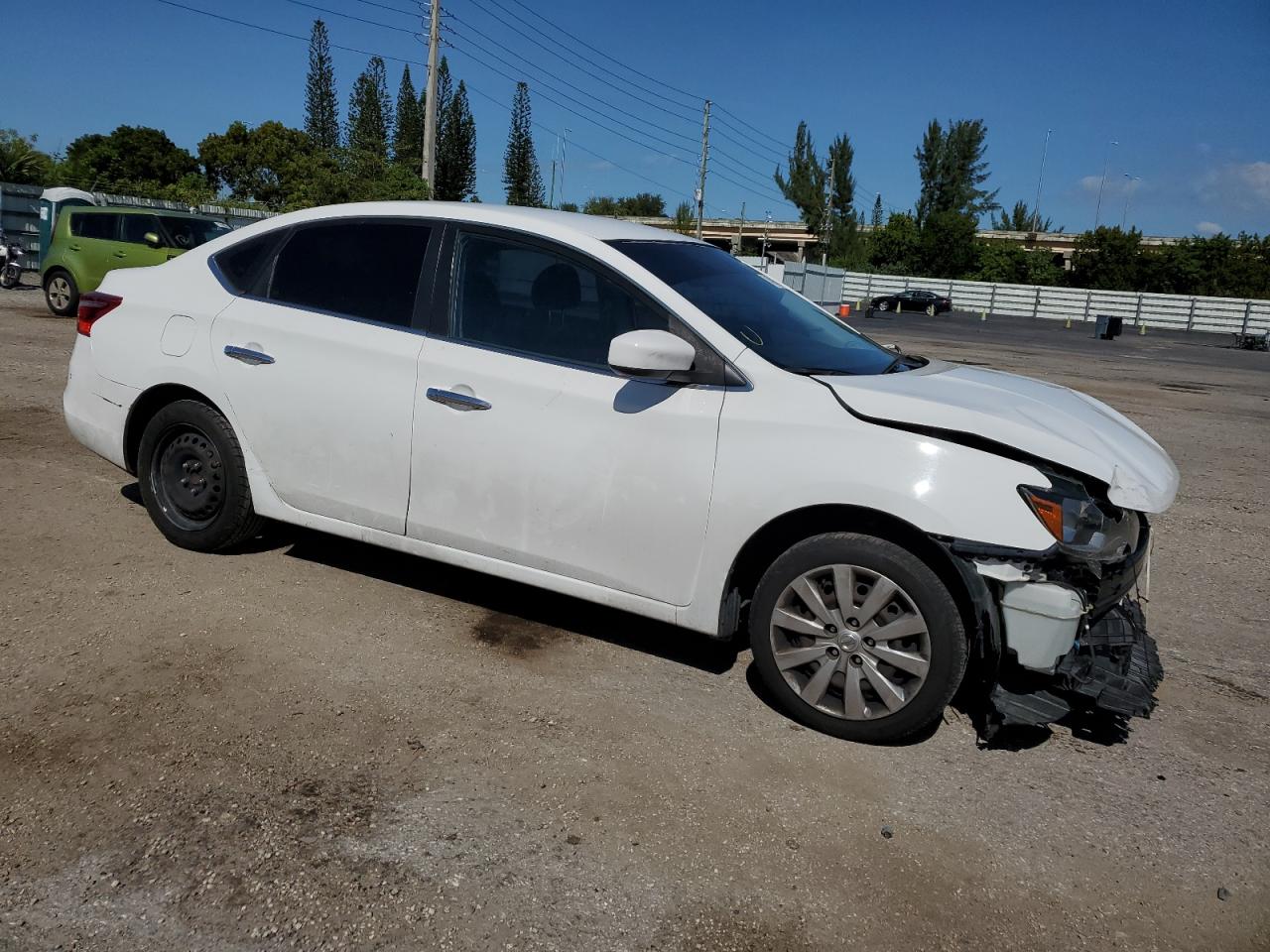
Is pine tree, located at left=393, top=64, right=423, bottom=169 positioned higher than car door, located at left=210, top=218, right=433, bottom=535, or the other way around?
pine tree, located at left=393, top=64, right=423, bottom=169

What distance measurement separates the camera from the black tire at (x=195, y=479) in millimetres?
4688

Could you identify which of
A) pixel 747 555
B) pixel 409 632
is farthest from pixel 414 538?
pixel 747 555

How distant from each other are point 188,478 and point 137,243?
504 inches

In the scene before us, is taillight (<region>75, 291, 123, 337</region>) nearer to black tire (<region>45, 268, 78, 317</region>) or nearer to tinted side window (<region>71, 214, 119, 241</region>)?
tinted side window (<region>71, 214, 119, 241</region>)

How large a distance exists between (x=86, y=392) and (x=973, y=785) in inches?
177

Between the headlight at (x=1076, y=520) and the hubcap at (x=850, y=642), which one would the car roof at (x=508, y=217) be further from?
the headlight at (x=1076, y=520)

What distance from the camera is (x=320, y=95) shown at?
85.6 m

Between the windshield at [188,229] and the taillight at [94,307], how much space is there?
11.7 m

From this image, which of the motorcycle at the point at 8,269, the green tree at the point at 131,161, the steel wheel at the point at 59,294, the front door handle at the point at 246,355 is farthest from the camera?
the green tree at the point at 131,161

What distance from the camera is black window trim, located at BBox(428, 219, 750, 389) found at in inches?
146

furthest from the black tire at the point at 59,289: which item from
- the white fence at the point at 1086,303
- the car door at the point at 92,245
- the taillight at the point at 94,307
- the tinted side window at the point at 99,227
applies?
the white fence at the point at 1086,303

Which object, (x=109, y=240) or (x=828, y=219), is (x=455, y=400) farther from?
(x=828, y=219)

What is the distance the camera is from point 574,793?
3.11m

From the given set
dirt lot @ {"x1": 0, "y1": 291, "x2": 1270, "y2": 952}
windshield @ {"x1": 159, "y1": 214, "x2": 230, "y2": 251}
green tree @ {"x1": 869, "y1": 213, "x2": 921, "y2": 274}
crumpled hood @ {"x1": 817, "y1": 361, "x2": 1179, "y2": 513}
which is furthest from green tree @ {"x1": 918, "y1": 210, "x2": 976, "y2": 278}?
crumpled hood @ {"x1": 817, "y1": 361, "x2": 1179, "y2": 513}
